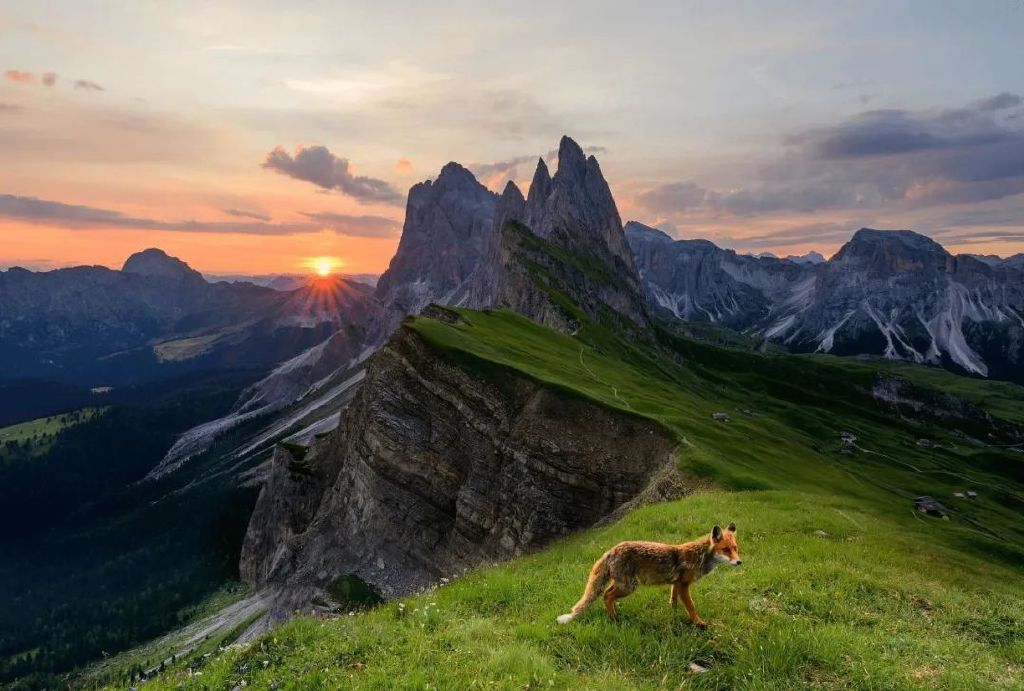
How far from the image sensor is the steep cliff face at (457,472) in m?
55.2

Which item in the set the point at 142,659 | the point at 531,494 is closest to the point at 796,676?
the point at 531,494

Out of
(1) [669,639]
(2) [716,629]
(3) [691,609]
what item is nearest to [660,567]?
(3) [691,609]

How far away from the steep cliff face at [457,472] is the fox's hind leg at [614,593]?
121ft

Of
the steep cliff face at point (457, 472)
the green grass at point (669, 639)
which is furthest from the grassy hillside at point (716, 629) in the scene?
the steep cliff face at point (457, 472)

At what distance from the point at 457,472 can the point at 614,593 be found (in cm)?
5245

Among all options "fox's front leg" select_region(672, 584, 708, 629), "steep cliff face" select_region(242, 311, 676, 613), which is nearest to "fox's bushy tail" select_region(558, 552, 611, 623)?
"fox's front leg" select_region(672, 584, 708, 629)

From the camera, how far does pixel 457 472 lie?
64.8m

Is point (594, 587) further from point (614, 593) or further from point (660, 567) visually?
point (660, 567)

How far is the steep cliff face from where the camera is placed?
5519cm

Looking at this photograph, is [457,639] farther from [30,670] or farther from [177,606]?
[30,670]

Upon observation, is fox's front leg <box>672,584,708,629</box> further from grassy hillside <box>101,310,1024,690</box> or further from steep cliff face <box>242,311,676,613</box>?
steep cliff face <box>242,311,676,613</box>

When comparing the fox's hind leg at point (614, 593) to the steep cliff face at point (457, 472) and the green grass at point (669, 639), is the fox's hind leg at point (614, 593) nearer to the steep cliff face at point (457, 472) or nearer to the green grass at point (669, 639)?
the green grass at point (669, 639)

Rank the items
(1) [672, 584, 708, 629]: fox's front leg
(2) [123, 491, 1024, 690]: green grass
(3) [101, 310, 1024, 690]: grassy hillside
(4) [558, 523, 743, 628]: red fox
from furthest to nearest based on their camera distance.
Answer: (4) [558, 523, 743, 628]: red fox
(1) [672, 584, 708, 629]: fox's front leg
(3) [101, 310, 1024, 690]: grassy hillside
(2) [123, 491, 1024, 690]: green grass

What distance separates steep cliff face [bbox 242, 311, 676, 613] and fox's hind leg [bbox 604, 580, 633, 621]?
37.0 meters
